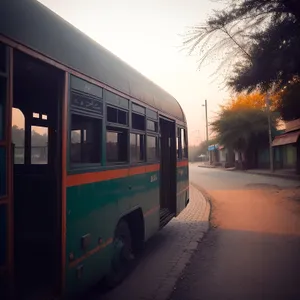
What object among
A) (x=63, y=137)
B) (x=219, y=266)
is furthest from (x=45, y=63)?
(x=219, y=266)

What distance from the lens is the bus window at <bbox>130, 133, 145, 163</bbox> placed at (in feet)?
17.0

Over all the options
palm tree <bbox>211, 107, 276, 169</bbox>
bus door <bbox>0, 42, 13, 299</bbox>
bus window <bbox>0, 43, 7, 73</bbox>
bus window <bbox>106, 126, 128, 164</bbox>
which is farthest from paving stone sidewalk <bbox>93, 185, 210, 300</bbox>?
palm tree <bbox>211, 107, 276, 169</bbox>

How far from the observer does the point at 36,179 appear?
4.03 m

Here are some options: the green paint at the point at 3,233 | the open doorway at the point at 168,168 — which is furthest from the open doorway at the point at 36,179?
the open doorway at the point at 168,168

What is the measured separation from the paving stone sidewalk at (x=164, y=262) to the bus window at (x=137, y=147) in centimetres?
176

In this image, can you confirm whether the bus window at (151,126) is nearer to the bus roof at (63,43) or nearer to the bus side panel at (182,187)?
the bus roof at (63,43)

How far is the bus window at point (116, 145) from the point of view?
4.30m

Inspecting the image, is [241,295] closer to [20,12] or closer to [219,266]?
[219,266]

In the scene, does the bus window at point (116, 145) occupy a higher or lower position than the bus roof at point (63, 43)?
lower

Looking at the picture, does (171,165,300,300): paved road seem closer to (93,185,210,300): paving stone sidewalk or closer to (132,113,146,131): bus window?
(93,185,210,300): paving stone sidewalk

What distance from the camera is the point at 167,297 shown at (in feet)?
14.4

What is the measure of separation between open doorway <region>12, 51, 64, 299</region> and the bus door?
548 millimetres

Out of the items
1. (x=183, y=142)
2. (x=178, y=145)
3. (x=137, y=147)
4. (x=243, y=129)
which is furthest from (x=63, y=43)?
(x=243, y=129)

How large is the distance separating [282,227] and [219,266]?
3.67 meters
